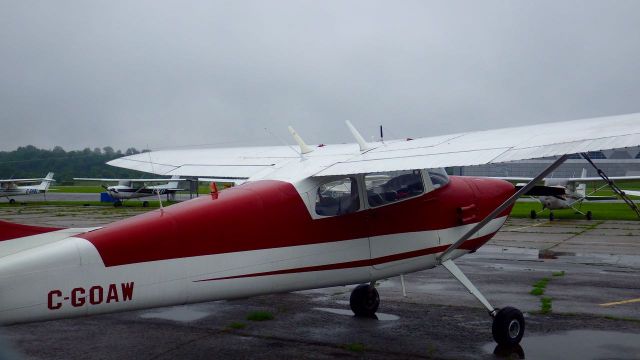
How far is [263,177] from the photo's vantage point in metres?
7.40

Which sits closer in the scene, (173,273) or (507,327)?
(173,273)

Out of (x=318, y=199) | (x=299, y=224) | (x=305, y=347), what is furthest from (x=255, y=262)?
(x=305, y=347)

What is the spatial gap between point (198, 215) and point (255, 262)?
2.52 ft

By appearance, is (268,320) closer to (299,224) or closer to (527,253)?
(299,224)

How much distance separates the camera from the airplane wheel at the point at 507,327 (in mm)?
7055

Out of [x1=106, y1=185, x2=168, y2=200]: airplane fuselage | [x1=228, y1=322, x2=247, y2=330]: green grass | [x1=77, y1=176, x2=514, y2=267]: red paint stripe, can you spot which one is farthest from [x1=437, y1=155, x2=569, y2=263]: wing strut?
[x1=106, y1=185, x2=168, y2=200]: airplane fuselage

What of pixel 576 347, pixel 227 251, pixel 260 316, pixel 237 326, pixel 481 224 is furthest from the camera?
pixel 260 316

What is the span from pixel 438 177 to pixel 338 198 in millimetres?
1667

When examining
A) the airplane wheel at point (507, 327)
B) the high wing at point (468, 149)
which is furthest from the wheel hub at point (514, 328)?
the high wing at point (468, 149)

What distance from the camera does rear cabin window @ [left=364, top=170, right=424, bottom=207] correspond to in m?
7.29

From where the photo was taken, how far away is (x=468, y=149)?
6.52m

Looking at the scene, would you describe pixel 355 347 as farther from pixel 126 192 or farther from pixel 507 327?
pixel 126 192

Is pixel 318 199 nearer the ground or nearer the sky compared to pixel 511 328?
nearer the sky

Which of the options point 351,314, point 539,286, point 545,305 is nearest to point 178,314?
point 351,314
